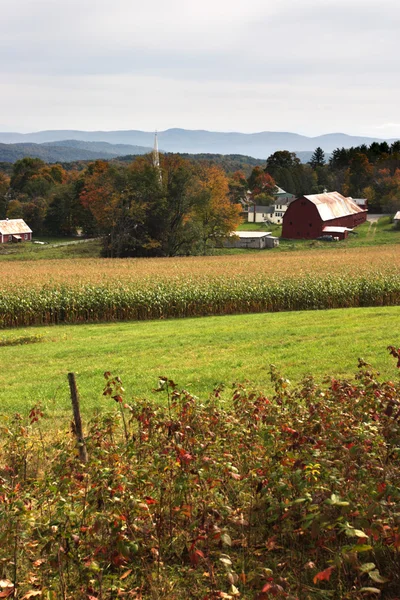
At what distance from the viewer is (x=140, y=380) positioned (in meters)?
12.8

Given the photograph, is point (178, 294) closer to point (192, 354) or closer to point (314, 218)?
point (192, 354)

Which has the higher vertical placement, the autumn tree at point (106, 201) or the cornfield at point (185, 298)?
the autumn tree at point (106, 201)

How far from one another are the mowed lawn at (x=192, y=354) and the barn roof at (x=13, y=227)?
72.4 metres

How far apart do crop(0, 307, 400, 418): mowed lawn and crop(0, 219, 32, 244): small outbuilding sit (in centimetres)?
7242

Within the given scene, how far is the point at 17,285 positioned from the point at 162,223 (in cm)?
3677

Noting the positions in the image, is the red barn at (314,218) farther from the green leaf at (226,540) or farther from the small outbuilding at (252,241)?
the green leaf at (226,540)

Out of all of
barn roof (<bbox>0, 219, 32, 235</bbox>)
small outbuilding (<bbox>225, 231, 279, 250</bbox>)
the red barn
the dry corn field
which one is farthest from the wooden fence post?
barn roof (<bbox>0, 219, 32, 235</bbox>)

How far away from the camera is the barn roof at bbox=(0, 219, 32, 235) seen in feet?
296

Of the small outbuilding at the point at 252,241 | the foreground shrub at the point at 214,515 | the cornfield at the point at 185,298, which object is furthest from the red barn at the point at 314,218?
the foreground shrub at the point at 214,515

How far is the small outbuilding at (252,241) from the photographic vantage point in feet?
240

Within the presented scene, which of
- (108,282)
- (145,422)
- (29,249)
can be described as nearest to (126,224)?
(29,249)

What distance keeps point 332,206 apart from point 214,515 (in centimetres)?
7863

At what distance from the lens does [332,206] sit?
80.6 meters

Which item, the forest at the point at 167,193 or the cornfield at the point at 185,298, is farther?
the forest at the point at 167,193
